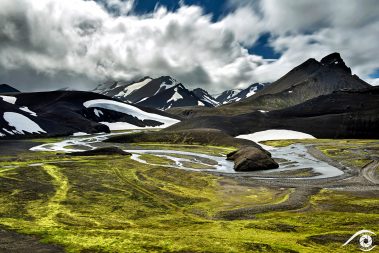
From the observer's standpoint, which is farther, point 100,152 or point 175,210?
point 100,152

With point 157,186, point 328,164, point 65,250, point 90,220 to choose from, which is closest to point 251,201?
point 157,186

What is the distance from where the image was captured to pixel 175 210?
2066 inches

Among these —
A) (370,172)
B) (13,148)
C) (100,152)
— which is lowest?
(370,172)

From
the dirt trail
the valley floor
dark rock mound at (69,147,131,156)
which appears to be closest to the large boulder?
the valley floor

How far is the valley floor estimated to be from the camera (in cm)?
3438

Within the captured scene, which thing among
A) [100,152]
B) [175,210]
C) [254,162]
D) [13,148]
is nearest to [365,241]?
[175,210]

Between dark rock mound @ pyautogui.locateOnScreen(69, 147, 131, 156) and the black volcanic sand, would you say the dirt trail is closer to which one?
dark rock mound @ pyautogui.locateOnScreen(69, 147, 131, 156)

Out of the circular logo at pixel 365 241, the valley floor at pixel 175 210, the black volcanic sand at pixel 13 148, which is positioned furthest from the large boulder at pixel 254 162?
the black volcanic sand at pixel 13 148

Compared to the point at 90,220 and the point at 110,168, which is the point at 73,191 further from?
the point at 110,168

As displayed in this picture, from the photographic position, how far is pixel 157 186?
6975cm

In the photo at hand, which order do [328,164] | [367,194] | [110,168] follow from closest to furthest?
[367,194]
[110,168]
[328,164]

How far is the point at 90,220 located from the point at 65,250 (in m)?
13.0

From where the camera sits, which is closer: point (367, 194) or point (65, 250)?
point (65, 250)

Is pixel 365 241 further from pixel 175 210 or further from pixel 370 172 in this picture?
pixel 370 172
